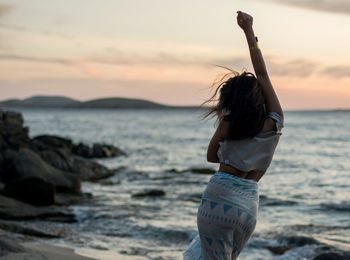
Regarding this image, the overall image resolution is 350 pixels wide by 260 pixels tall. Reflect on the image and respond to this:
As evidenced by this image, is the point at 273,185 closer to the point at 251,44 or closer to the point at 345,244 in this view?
the point at 345,244

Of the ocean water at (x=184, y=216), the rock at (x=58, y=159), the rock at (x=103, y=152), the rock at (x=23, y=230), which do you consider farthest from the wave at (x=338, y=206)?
the rock at (x=103, y=152)

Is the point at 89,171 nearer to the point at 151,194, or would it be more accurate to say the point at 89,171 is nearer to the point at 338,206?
the point at 151,194

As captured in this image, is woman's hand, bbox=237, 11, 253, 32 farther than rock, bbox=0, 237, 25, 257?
No

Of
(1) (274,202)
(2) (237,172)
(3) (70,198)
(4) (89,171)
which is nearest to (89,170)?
(4) (89,171)

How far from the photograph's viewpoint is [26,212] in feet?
41.6

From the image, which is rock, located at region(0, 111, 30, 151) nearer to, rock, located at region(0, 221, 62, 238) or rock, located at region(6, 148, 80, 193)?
rock, located at region(6, 148, 80, 193)

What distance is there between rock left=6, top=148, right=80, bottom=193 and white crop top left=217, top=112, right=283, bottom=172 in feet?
42.3

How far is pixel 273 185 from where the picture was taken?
70.0 ft

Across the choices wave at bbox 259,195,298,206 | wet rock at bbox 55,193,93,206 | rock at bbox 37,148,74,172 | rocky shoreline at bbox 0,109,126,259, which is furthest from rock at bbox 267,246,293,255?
rock at bbox 37,148,74,172

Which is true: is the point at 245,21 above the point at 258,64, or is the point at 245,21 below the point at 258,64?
above

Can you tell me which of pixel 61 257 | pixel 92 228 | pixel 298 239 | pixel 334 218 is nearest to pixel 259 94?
pixel 61 257

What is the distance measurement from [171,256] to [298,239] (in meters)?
2.60

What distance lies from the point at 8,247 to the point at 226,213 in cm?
419

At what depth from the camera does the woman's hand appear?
4.32 m
